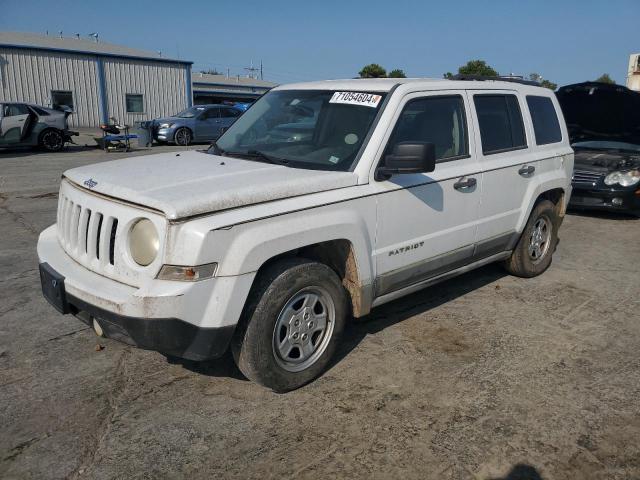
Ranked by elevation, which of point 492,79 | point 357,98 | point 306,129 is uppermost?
point 492,79

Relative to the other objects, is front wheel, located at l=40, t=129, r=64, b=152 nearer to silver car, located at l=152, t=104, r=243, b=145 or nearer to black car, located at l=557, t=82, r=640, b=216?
silver car, located at l=152, t=104, r=243, b=145

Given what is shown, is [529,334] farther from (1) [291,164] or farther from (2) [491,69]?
(2) [491,69]

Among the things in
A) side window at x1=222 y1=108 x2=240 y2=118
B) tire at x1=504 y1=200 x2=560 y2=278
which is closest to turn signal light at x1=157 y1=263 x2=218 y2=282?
tire at x1=504 y1=200 x2=560 y2=278

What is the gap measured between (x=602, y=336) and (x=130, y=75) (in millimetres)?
30561

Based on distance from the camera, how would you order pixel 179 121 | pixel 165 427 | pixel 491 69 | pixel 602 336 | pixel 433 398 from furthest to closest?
1. pixel 491 69
2. pixel 179 121
3. pixel 602 336
4. pixel 433 398
5. pixel 165 427

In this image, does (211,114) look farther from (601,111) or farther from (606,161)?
(606,161)

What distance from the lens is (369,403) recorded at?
3285mm

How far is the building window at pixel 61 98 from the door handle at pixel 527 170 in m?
27.7

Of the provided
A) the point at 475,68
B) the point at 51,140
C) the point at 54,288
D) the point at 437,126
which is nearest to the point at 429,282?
the point at 437,126

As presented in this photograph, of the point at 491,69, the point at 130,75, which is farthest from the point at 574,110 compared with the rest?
the point at 491,69

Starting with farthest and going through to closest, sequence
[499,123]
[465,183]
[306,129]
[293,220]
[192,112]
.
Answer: [192,112] → [499,123] → [465,183] → [306,129] → [293,220]

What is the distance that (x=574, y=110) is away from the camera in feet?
31.6

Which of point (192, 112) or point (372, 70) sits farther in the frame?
point (372, 70)

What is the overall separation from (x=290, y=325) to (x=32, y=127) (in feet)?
55.2
